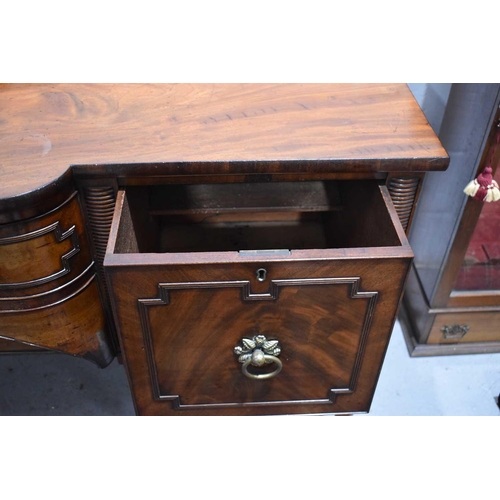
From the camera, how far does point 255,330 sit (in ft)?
2.06

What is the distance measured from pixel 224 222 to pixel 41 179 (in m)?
0.39

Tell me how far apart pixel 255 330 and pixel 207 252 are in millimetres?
119

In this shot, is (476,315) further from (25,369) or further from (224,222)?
(25,369)

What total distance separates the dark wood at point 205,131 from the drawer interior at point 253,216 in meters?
0.06

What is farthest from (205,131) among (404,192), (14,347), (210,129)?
(14,347)

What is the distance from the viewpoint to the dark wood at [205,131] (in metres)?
0.62

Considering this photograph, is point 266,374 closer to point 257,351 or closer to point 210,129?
point 257,351

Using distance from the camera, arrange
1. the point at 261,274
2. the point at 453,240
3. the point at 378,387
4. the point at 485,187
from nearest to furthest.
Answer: the point at 261,274, the point at 485,187, the point at 453,240, the point at 378,387

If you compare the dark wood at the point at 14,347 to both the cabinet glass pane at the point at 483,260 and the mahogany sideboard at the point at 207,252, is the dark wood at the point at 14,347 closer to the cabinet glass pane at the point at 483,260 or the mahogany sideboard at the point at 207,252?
the mahogany sideboard at the point at 207,252

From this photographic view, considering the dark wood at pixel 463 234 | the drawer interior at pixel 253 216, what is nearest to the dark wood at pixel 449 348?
the dark wood at pixel 463 234

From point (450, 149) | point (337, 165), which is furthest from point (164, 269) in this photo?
point (450, 149)

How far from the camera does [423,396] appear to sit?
3.18ft

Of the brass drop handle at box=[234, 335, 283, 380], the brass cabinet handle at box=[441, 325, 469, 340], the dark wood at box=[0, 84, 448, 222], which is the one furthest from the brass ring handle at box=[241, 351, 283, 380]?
the brass cabinet handle at box=[441, 325, 469, 340]

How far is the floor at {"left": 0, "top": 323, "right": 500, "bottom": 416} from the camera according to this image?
94 cm
